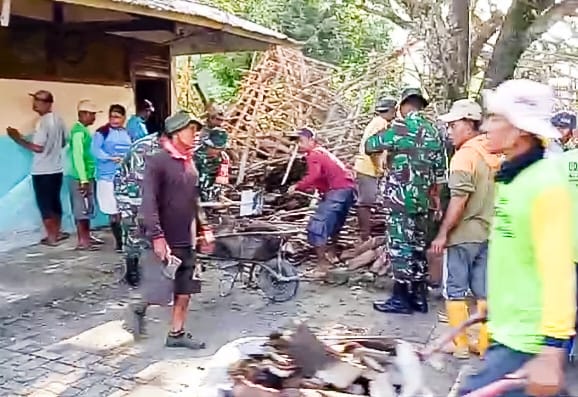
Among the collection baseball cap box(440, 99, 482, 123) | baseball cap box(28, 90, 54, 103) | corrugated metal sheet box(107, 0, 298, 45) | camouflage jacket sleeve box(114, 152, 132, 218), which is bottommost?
camouflage jacket sleeve box(114, 152, 132, 218)

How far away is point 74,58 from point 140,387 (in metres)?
6.94

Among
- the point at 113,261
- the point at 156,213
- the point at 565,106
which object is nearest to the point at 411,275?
the point at 156,213

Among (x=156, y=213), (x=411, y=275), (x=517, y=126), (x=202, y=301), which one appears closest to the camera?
(x=517, y=126)

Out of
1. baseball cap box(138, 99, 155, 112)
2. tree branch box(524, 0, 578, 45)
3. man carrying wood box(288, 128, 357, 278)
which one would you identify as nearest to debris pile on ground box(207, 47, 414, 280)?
baseball cap box(138, 99, 155, 112)

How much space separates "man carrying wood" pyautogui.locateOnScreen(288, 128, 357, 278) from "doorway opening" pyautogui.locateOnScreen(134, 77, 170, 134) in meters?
5.35

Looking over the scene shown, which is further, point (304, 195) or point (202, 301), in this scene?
point (304, 195)

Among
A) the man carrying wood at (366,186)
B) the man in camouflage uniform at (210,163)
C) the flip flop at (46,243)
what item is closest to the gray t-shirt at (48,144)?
the flip flop at (46,243)

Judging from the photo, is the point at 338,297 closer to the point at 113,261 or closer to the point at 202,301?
the point at 202,301

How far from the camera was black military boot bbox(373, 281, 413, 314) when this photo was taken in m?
7.50

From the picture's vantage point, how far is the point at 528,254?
2.96 m

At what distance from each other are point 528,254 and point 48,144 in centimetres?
811

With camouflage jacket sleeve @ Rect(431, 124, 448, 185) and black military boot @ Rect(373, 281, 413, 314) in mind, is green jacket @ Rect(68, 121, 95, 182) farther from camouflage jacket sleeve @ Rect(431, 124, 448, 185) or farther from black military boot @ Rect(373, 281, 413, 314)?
camouflage jacket sleeve @ Rect(431, 124, 448, 185)

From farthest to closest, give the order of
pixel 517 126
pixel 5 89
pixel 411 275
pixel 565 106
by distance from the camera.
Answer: pixel 565 106 → pixel 5 89 → pixel 411 275 → pixel 517 126

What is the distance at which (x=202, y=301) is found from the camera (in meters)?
7.92
